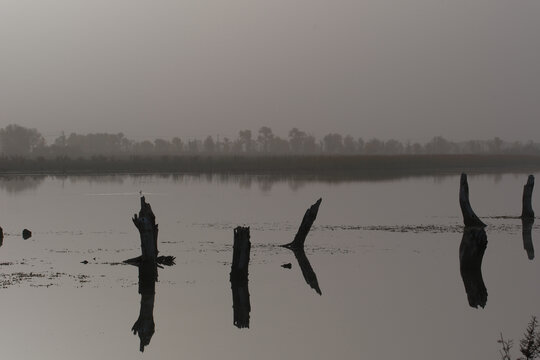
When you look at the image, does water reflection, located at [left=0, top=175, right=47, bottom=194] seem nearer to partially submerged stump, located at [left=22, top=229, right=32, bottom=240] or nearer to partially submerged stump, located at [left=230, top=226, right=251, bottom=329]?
partially submerged stump, located at [left=22, top=229, right=32, bottom=240]

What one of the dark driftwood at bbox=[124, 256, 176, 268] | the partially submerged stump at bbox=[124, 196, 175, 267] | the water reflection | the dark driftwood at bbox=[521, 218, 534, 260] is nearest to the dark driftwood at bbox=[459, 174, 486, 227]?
the dark driftwood at bbox=[521, 218, 534, 260]

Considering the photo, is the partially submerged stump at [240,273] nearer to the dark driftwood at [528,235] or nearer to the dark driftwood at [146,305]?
the dark driftwood at [146,305]

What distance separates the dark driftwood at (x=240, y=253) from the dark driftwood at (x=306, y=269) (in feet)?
5.23

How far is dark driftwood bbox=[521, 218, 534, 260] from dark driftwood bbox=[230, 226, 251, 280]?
932 cm

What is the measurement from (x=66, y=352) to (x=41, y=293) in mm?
5124

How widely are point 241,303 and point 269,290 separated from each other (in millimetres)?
1498

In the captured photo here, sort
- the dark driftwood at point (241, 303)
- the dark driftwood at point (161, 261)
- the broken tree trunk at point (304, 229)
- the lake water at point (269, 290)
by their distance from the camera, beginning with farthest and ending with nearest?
the broken tree trunk at point (304, 229), the dark driftwood at point (161, 261), the dark driftwood at point (241, 303), the lake water at point (269, 290)

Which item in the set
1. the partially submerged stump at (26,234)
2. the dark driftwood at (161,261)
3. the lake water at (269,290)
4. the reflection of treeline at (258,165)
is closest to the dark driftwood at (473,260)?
the lake water at (269,290)

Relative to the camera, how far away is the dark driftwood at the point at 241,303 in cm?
1816

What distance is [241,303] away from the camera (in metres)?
19.9

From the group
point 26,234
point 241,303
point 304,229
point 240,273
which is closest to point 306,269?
point 240,273

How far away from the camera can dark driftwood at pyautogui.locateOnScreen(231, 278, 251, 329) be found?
18.2 metres

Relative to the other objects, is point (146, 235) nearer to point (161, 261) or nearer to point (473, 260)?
point (161, 261)

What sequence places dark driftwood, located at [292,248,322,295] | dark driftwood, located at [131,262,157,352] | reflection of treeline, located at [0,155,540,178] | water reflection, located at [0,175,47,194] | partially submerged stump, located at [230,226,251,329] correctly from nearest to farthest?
dark driftwood, located at [131,262,157,352] < partially submerged stump, located at [230,226,251,329] < dark driftwood, located at [292,248,322,295] < water reflection, located at [0,175,47,194] < reflection of treeline, located at [0,155,540,178]
